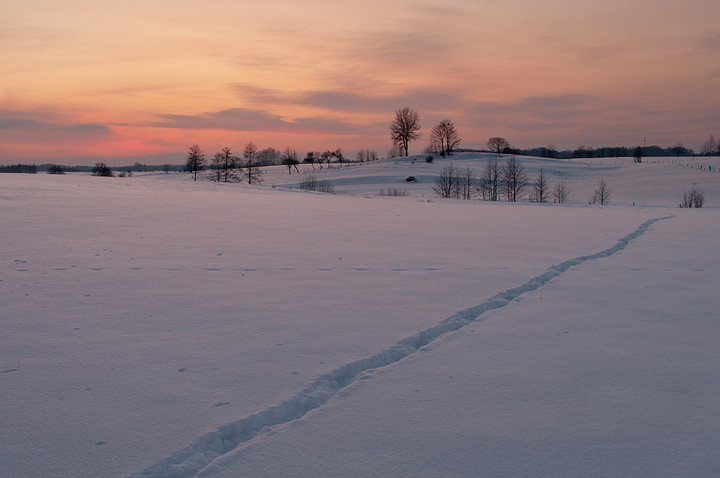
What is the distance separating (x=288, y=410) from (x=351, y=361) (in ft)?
2.75

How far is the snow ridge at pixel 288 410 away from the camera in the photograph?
8.73 feet

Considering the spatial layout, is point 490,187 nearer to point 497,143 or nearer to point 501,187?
point 501,187

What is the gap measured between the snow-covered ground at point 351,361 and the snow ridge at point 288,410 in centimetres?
1

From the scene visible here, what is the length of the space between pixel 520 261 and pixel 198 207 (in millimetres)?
11145

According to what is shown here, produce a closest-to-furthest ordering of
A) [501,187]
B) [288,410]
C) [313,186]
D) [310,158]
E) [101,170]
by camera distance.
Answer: [288,410]
[313,186]
[501,187]
[101,170]
[310,158]

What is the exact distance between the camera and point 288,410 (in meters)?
3.27

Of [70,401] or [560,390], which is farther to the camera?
[560,390]

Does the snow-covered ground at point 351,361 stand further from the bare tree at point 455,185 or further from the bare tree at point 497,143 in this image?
the bare tree at point 497,143

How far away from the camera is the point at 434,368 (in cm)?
392

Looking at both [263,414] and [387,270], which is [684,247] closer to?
[387,270]

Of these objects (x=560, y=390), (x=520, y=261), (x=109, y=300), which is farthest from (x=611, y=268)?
(x=109, y=300)

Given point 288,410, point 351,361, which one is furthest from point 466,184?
point 288,410

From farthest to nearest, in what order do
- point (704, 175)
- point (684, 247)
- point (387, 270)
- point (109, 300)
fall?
point (704, 175) → point (684, 247) → point (387, 270) → point (109, 300)

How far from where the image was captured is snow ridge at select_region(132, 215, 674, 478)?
2660mm
